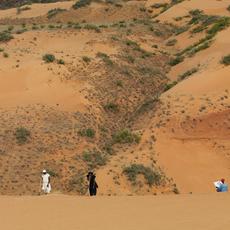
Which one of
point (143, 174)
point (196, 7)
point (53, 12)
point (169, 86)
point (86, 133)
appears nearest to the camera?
point (143, 174)

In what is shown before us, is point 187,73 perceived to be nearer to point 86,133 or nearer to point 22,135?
point 86,133

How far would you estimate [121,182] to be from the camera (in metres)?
22.2

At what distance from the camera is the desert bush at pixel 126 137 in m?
25.0

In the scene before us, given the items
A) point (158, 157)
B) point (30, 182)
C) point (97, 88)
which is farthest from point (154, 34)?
point (30, 182)

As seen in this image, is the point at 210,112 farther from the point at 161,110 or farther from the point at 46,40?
the point at 46,40

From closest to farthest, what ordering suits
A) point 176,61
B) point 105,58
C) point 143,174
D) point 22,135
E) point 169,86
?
1. point 143,174
2. point 22,135
3. point 169,86
4. point 105,58
5. point 176,61

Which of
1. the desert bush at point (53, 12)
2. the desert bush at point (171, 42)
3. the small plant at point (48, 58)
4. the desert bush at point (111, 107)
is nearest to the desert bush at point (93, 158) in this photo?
→ the desert bush at point (111, 107)

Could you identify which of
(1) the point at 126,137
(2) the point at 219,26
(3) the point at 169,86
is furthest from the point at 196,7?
(1) the point at 126,137

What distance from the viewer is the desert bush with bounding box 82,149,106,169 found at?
76.3ft

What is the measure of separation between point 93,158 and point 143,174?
235cm

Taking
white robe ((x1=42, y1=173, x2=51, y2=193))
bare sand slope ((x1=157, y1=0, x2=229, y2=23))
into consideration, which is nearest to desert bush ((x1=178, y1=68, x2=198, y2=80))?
white robe ((x1=42, y1=173, x2=51, y2=193))

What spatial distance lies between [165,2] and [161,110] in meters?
34.2

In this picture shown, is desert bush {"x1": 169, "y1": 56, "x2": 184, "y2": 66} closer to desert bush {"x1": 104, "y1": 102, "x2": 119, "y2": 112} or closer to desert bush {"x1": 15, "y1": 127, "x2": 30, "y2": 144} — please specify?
desert bush {"x1": 104, "y1": 102, "x2": 119, "y2": 112}

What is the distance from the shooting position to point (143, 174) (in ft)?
74.0
